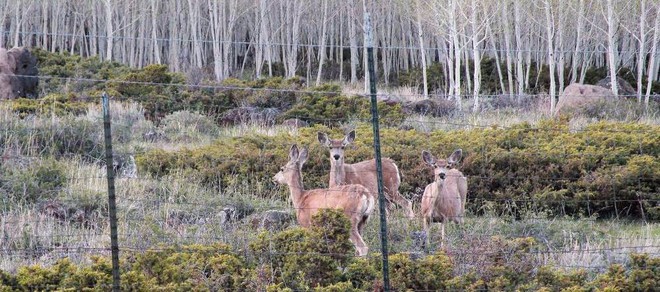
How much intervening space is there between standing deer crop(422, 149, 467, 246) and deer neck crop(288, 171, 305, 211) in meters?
1.43

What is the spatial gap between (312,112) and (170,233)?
11.2m

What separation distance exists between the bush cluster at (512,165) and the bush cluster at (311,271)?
4.15 meters

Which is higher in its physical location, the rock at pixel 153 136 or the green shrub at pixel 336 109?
the green shrub at pixel 336 109

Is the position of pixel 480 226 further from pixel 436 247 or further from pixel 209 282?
pixel 209 282

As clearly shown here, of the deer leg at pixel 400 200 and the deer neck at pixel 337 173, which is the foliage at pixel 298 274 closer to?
the deer neck at pixel 337 173

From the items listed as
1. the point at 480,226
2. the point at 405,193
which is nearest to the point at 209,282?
the point at 480,226

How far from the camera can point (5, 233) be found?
10602mm

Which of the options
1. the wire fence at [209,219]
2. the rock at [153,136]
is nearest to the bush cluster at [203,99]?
the rock at [153,136]

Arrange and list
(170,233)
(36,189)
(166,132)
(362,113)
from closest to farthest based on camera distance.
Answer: (170,233), (36,189), (166,132), (362,113)

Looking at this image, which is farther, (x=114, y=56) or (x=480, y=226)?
(x=114, y=56)

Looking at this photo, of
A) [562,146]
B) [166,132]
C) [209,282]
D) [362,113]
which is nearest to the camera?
[209,282]

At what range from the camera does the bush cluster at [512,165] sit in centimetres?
1332

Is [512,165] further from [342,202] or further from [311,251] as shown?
[311,251]

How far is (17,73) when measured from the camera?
71.8 feet
